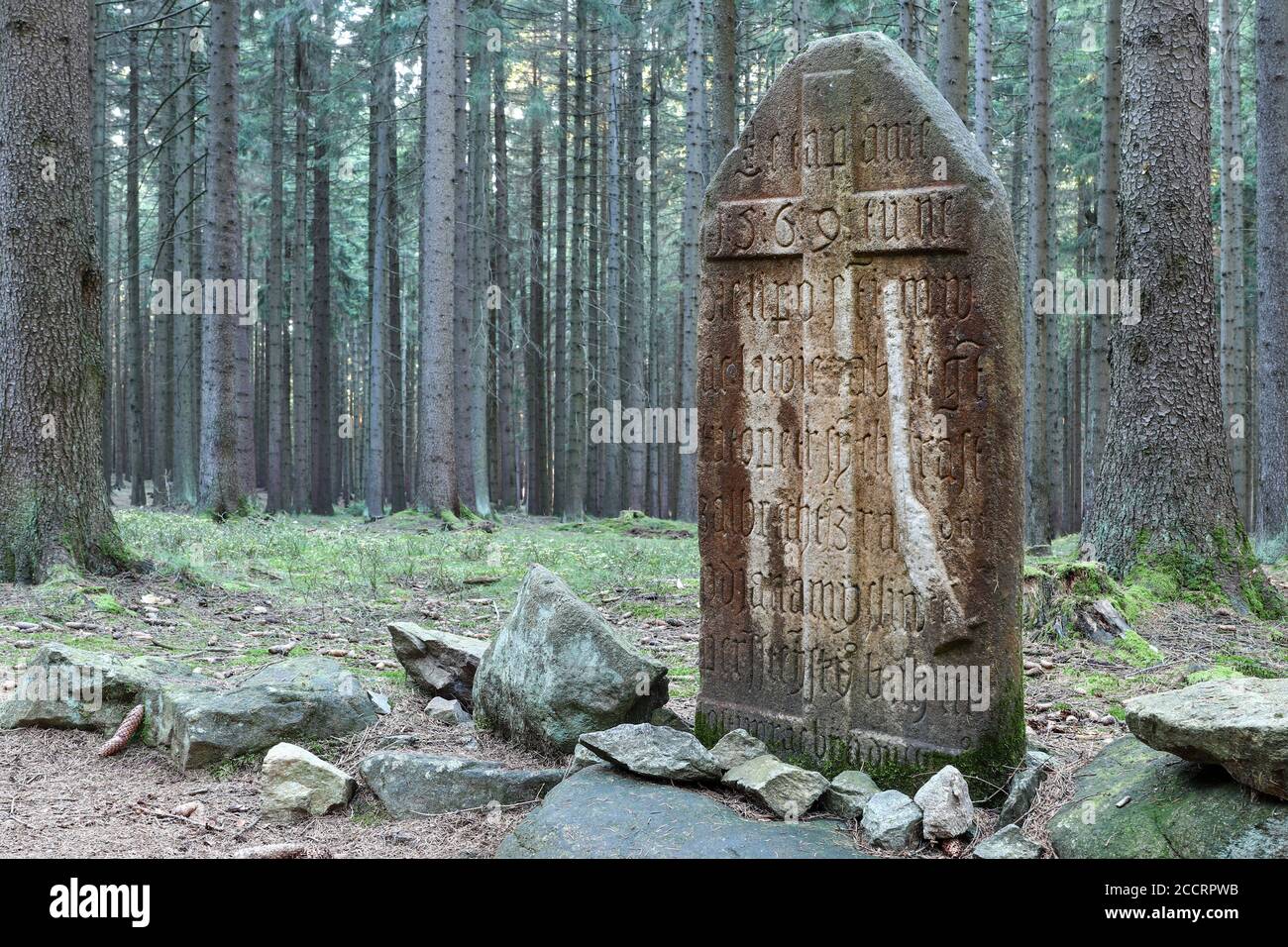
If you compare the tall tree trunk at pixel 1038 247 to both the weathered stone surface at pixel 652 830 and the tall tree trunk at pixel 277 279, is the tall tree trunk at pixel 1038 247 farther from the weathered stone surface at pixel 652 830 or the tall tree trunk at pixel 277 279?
the tall tree trunk at pixel 277 279

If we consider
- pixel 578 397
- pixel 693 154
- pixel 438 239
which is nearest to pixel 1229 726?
pixel 693 154

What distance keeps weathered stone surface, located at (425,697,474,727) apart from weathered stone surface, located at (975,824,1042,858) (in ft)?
9.65

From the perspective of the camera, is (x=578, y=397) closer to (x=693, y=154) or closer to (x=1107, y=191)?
(x=693, y=154)

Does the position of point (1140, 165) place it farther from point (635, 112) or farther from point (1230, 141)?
point (635, 112)

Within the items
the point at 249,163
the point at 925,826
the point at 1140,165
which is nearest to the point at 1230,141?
the point at 1140,165

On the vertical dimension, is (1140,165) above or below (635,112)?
below

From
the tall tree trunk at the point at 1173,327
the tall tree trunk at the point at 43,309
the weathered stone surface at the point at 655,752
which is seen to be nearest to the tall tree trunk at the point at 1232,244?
the tall tree trunk at the point at 1173,327

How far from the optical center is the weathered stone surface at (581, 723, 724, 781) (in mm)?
4371

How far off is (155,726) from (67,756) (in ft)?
1.39

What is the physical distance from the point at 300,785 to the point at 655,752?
63.0 inches

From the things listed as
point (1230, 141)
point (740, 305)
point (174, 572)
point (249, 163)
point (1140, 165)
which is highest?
point (249, 163)

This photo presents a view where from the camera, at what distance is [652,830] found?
152 inches

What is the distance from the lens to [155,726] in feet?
17.1

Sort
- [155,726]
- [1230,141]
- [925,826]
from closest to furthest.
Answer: [925,826], [155,726], [1230,141]
